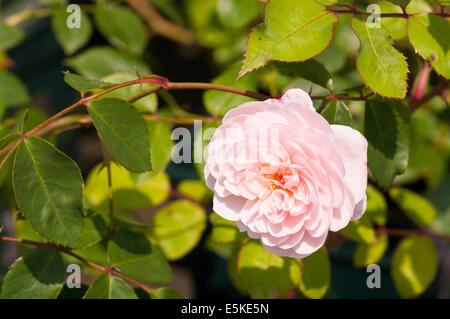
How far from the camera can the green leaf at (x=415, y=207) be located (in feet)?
3.31

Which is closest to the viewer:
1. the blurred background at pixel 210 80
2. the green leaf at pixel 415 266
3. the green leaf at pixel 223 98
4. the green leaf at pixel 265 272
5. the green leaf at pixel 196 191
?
the green leaf at pixel 265 272

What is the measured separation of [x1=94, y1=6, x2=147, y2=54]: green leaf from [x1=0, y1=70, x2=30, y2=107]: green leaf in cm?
22

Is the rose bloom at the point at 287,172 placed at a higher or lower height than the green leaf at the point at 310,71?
lower

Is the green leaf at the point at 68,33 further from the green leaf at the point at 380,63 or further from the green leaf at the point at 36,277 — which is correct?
the green leaf at the point at 380,63

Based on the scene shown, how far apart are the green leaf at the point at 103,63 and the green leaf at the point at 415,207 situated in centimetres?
62

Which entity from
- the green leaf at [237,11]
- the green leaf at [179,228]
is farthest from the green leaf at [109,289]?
the green leaf at [237,11]

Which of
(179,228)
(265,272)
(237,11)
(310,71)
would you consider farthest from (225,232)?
(237,11)

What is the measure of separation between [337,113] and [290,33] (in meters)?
0.11

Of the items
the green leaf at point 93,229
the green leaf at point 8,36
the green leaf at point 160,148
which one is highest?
the green leaf at point 8,36

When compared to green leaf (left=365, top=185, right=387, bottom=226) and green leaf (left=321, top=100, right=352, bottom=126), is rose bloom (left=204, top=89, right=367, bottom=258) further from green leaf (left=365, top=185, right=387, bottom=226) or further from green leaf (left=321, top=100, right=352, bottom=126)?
green leaf (left=365, top=185, right=387, bottom=226)

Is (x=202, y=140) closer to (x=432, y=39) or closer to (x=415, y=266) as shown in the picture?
(x=432, y=39)

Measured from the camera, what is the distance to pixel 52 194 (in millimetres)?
550

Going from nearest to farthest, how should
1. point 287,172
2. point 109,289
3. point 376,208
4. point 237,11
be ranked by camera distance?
point 287,172 → point 109,289 → point 376,208 → point 237,11

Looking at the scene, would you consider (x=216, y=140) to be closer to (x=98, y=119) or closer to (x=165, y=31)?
(x=98, y=119)
